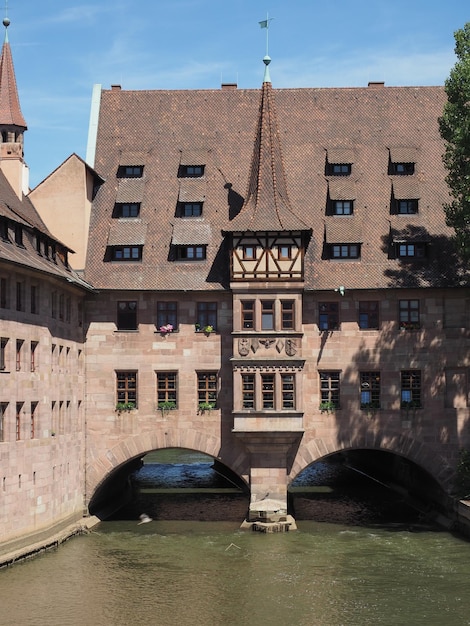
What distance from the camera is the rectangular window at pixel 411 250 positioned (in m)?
51.8

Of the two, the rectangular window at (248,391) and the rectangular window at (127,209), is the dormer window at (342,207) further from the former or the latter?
the rectangular window at (248,391)

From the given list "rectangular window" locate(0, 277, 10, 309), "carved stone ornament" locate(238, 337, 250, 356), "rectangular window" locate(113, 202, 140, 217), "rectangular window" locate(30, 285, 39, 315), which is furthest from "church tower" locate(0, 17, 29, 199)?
"carved stone ornament" locate(238, 337, 250, 356)

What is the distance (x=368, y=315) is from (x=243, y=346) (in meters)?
6.49

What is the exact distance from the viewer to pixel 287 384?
48.8m

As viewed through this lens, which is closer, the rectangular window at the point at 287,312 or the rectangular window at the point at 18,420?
the rectangular window at the point at 18,420

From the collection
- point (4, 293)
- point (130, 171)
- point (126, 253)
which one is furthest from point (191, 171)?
point (4, 293)

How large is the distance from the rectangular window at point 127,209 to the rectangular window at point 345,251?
10.1 m

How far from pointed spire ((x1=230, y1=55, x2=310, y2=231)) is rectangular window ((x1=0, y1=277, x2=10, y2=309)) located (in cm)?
1199

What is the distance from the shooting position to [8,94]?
5166cm

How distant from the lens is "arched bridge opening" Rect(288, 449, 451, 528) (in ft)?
169

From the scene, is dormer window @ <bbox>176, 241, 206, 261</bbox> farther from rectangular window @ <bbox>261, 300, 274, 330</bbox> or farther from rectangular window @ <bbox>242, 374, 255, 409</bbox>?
rectangular window @ <bbox>242, 374, 255, 409</bbox>

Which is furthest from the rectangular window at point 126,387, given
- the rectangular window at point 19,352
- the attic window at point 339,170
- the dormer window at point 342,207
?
the attic window at point 339,170

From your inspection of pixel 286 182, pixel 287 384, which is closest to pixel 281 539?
pixel 287 384

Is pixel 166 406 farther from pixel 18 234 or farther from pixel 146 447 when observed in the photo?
pixel 18 234
